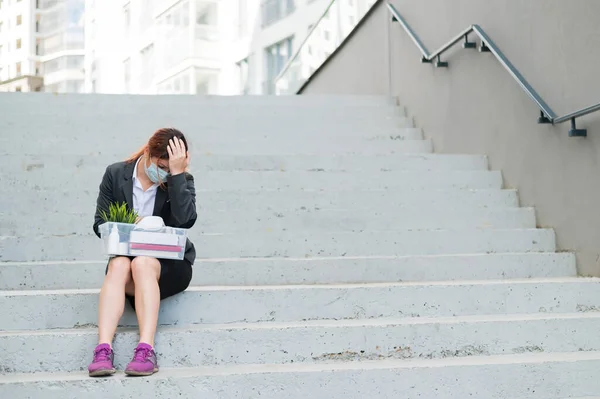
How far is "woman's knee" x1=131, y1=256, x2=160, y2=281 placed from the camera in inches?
126

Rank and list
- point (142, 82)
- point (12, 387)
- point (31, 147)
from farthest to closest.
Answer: point (142, 82) → point (31, 147) → point (12, 387)

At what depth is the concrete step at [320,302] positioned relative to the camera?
3402 millimetres

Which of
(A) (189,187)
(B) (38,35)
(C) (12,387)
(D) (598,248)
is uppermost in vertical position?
(B) (38,35)

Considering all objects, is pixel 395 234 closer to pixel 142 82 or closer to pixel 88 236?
pixel 88 236

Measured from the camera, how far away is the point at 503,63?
5.04 m

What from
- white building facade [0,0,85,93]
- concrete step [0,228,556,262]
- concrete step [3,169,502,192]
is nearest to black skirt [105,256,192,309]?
concrete step [0,228,556,262]

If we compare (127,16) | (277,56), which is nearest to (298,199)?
(277,56)

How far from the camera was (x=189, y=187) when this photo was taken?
3.52m

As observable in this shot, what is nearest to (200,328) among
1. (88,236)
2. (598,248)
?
(88,236)

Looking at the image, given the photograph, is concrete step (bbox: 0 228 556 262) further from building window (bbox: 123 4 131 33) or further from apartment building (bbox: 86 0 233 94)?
building window (bbox: 123 4 131 33)

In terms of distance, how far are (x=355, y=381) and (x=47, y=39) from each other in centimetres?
1531

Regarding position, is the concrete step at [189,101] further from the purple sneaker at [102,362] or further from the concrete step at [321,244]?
the purple sneaker at [102,362]

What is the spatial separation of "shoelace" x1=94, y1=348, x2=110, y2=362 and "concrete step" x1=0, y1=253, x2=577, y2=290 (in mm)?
894

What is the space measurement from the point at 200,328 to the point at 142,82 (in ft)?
73.1
